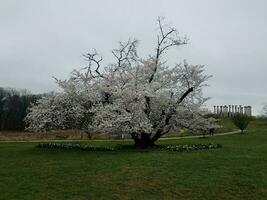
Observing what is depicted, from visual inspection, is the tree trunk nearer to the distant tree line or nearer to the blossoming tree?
the blossoming tree

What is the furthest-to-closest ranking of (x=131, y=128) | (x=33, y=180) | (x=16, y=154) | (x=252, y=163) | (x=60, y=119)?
1. (x=60, y=119)
2. (x=131, y=128)
3. (x=16, y=154)
4. (x=252, y=163)
5. (x=33, y=180)

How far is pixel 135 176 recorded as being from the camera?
15.0 metres

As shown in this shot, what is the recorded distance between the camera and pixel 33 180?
14492 millimetres

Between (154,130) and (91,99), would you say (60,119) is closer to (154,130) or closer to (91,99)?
(91,99)

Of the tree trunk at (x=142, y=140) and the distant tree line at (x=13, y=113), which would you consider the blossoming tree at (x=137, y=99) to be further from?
the distant tree line at (x=13, y=113)

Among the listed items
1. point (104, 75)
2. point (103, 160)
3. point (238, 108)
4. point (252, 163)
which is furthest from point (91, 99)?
point (238, 108)

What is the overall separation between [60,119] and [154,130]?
5.16 m

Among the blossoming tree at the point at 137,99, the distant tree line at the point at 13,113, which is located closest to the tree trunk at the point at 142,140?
the blossoming tree at the point at 137,99

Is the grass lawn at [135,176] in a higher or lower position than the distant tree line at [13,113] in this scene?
lower

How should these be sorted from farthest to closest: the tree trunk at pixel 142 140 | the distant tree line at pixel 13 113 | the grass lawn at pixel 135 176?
the distant tree line at pixel 13 113, the tree trunk at pixel 142 140, the grass lawn at pixel 135 176

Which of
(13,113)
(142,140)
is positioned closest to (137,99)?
(142,140)

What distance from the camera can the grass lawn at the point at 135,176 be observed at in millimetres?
13320

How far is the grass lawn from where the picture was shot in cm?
1332

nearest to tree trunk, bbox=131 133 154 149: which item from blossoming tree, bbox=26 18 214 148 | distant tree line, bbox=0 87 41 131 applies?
blossoming tree, bbox=26 18 214 148
